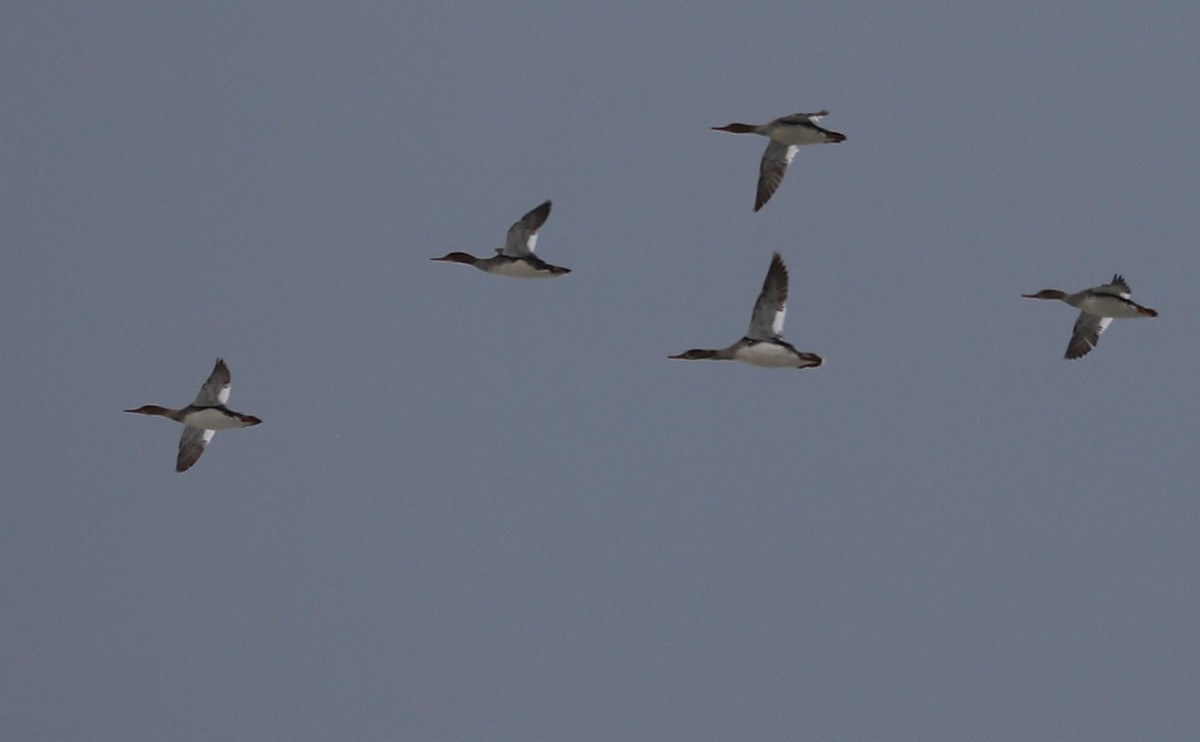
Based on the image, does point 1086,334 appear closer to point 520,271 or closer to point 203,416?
point 520,271

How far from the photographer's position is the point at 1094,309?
115ft

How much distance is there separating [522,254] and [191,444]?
6281 millimetres

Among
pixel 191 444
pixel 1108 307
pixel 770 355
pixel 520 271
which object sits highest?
pixel 1108 307

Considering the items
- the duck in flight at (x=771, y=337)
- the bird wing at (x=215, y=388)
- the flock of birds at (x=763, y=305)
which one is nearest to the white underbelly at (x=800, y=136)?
the flock of birds at (x=763, y=305)

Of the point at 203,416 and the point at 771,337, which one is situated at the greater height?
the point at 771,337

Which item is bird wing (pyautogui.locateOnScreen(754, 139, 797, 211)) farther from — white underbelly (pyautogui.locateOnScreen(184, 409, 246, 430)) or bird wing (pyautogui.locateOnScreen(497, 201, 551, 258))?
white underbelly (pyautogui.locateOnScreen(184, 409, 246, 430))

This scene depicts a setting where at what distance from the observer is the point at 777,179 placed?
3469 cm

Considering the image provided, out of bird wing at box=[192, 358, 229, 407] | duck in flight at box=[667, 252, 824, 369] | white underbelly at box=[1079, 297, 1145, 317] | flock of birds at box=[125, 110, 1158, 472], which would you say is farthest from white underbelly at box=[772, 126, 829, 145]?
bird wing at box=[192, 358, 229, 407]

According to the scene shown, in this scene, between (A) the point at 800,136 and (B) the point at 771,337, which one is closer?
(B) the point at 771,337

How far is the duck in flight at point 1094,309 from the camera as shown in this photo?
112ft

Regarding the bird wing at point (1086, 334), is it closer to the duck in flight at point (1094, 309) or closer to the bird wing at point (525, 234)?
the duck in flight at point (1094, 309)

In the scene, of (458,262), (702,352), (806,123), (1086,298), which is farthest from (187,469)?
(1086,298)

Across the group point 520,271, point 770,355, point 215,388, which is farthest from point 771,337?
point 215,388

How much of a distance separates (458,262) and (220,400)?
424 cm
